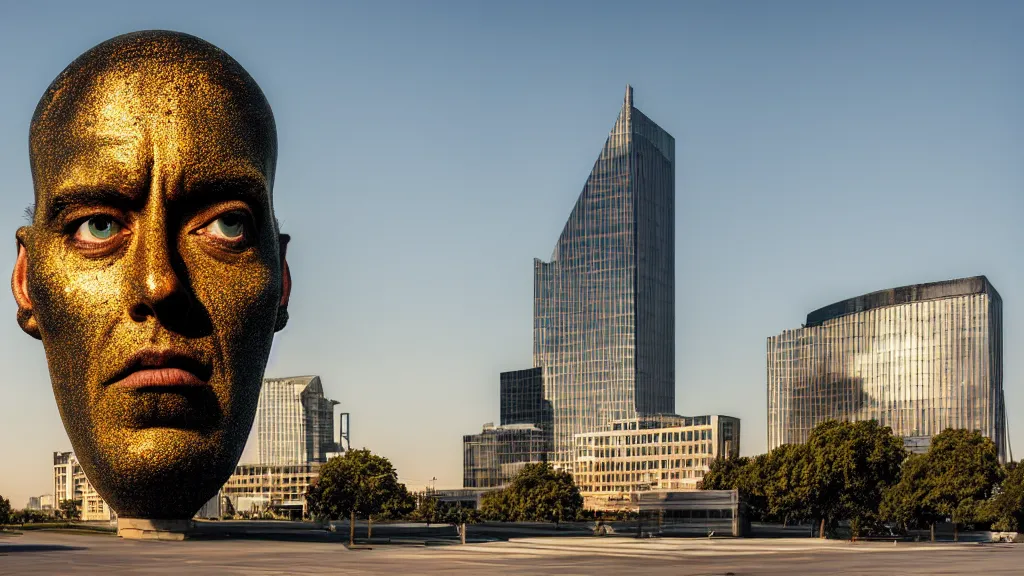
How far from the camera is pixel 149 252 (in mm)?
21281

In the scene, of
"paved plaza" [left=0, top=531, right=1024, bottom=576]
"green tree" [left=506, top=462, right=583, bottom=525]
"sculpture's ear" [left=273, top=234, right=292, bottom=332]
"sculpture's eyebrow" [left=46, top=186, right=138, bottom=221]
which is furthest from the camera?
"green tree" [left=506, top=462, right=583, bottom=525]

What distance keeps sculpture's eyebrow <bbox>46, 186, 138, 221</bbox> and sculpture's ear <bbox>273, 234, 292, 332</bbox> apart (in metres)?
3.68

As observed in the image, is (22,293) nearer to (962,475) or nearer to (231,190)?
(231,190)

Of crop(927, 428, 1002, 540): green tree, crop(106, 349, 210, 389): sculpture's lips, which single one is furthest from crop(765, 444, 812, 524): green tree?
crop(106, 349, 210, 389): sculpture's lips

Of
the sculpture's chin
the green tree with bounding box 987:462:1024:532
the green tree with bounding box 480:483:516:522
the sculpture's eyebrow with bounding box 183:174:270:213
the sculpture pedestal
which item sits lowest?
the green tree with bounding box 480:483:516:522

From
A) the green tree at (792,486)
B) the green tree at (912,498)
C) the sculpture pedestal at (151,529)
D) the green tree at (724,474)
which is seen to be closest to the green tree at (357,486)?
the green tree at (792,486)

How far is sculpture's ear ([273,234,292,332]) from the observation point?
2442cm

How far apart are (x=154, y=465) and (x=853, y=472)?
318 feet

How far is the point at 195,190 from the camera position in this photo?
21781 mm

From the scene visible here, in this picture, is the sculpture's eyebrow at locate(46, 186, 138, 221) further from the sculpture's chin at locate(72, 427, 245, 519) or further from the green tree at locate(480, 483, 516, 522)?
the green tree at locate(480, 483, 516, 522)

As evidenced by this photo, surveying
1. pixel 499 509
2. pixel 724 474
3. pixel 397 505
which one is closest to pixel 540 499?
pixel 499 509

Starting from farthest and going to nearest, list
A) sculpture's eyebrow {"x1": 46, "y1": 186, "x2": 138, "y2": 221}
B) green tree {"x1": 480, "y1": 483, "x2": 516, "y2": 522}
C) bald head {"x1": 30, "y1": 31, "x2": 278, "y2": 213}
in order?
1. green tree {"x1": 480, "y1": 483, "x2": 516, "y2": 522}
2. sculpture's eyebrow {"x1": 46, "y1": 186, "x2": 138, "y2": 221}
3. bald head {"x1": 30, "y1": 31, "x2": 278, "y2": 213}

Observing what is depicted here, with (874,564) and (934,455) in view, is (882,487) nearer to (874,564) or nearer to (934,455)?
(934,455)

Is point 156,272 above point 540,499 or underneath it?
above
